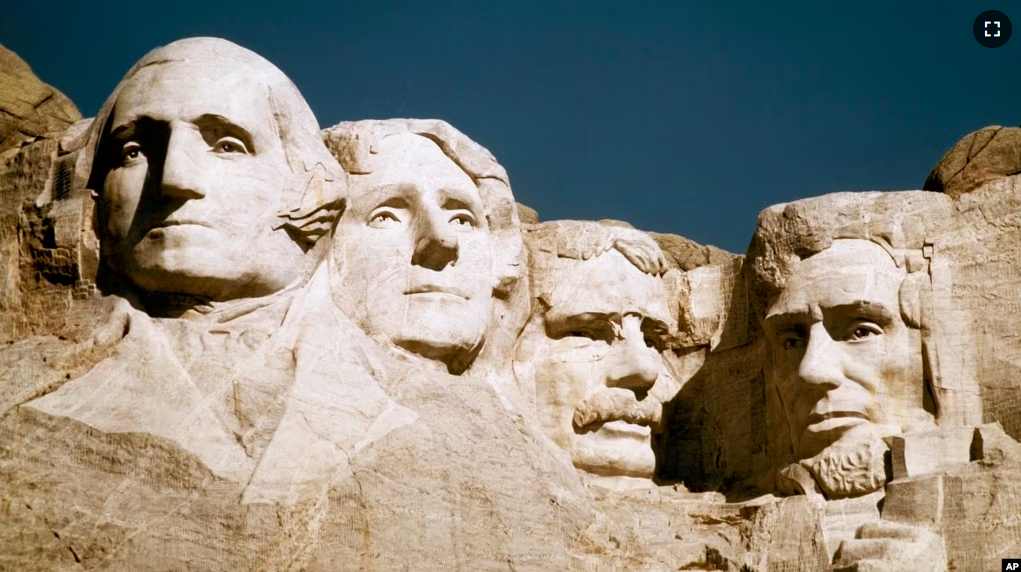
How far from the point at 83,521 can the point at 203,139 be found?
8.45 feet

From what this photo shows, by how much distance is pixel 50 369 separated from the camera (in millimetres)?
13492

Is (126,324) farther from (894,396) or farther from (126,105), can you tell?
(894,396)

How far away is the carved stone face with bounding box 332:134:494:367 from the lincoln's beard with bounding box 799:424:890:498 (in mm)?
2378

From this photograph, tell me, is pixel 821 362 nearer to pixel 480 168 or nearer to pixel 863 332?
pixel 863 332

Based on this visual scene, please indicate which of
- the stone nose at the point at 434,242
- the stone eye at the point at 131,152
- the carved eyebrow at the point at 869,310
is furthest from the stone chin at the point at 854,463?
the stone eye at the point at 131,152

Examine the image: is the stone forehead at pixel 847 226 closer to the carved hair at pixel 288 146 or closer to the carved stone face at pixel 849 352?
the carved stone face at pixel 849 352

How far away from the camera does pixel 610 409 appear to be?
15.4 m

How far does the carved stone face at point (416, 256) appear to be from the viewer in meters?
14.6

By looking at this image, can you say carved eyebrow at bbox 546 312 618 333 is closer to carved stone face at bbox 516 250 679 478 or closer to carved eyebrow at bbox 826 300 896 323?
carved stone face at bbox 516 250 679 478

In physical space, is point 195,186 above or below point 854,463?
above

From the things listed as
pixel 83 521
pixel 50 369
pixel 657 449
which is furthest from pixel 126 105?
pixel 657 449

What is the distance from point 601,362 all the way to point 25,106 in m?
4.28

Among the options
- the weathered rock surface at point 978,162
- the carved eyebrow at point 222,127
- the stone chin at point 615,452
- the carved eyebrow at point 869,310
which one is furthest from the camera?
the weathered rock surface at point 978,162

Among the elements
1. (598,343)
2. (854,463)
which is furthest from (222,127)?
(854,463)
